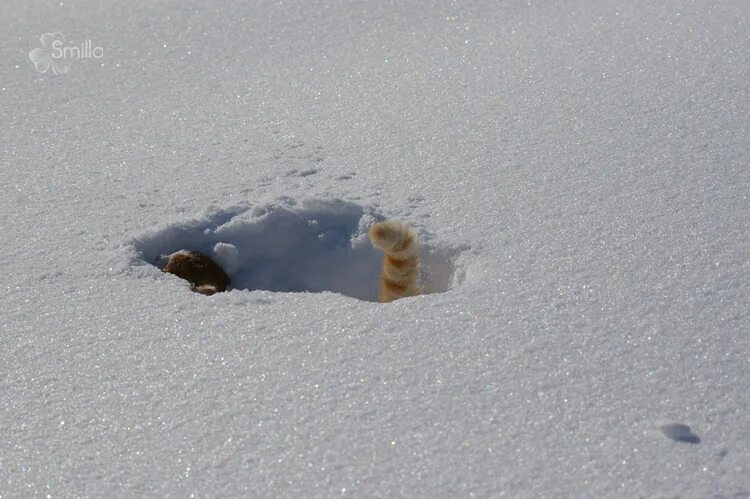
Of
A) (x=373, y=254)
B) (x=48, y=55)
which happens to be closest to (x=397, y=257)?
(x=373, y=254)

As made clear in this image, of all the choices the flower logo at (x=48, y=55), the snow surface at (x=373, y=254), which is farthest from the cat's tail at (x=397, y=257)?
the flower logo at (x=48, y=55)

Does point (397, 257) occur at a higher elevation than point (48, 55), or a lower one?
lower

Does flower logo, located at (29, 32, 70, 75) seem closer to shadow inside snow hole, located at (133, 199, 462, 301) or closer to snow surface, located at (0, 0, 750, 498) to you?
snow surface, located at (0, 0, 750, 498)

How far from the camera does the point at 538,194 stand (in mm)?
2020

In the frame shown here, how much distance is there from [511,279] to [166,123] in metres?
1.30

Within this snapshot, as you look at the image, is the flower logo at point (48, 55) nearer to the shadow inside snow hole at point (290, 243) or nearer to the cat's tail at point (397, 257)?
the shadow inside snow hole at point (290, 243)

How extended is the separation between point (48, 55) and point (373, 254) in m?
1.58

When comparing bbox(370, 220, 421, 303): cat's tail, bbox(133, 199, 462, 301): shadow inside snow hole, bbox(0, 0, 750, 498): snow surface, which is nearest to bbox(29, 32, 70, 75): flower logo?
bbox(0, 0, 750, 498): snow surface

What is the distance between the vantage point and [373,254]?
2123 mm

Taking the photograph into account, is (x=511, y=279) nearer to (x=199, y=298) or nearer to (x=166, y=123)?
(x=199, y=298)

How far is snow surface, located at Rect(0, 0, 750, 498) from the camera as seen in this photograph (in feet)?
4.21

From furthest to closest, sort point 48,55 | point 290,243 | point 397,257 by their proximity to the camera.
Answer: point 48,55 < point 290,243 < point 397,257

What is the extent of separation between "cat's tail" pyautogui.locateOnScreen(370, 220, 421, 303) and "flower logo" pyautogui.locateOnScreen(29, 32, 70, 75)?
157 cm

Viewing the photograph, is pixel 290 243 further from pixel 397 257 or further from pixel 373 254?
pixel 397 257
